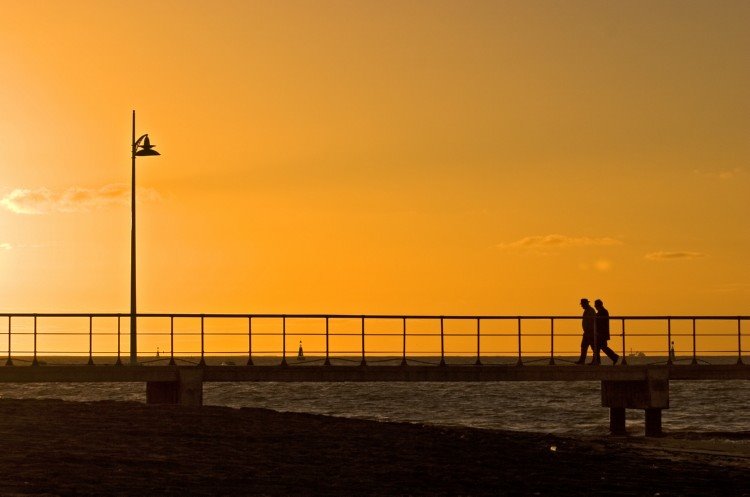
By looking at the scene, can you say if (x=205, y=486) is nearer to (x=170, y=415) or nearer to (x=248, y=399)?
(x=170, y=415)

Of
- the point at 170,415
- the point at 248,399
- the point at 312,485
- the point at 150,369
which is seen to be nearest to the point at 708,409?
the point at 248,399

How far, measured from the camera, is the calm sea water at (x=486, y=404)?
5462 cm

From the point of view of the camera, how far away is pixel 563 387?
364 ft

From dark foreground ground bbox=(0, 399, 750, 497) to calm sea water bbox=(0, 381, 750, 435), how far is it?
2212 cm

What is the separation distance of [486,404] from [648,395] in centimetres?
3965

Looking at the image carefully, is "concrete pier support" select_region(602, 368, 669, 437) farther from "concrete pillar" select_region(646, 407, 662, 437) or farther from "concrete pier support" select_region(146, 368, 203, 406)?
"concrete pier support" select_region(146, 368, 203, 406)

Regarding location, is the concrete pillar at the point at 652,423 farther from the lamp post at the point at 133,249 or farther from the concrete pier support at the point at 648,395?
the lamp post at the point at 133,249

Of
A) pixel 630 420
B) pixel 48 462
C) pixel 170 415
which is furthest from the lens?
pixel 630 420

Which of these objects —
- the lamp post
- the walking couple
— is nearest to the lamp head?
the lamp post

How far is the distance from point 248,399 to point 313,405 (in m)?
11.4

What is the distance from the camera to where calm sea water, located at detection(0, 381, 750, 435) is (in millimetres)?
54625

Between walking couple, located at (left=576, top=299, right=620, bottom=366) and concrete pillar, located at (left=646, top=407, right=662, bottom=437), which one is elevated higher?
walking couple, located at (left=576, top=299, right=620, bottom=366)

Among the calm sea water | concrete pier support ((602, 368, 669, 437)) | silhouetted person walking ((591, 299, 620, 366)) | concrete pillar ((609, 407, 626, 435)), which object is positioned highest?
silhouetted person walking ((591, 299, 620, 366))

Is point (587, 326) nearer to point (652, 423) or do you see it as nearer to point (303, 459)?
point (652, 423)
